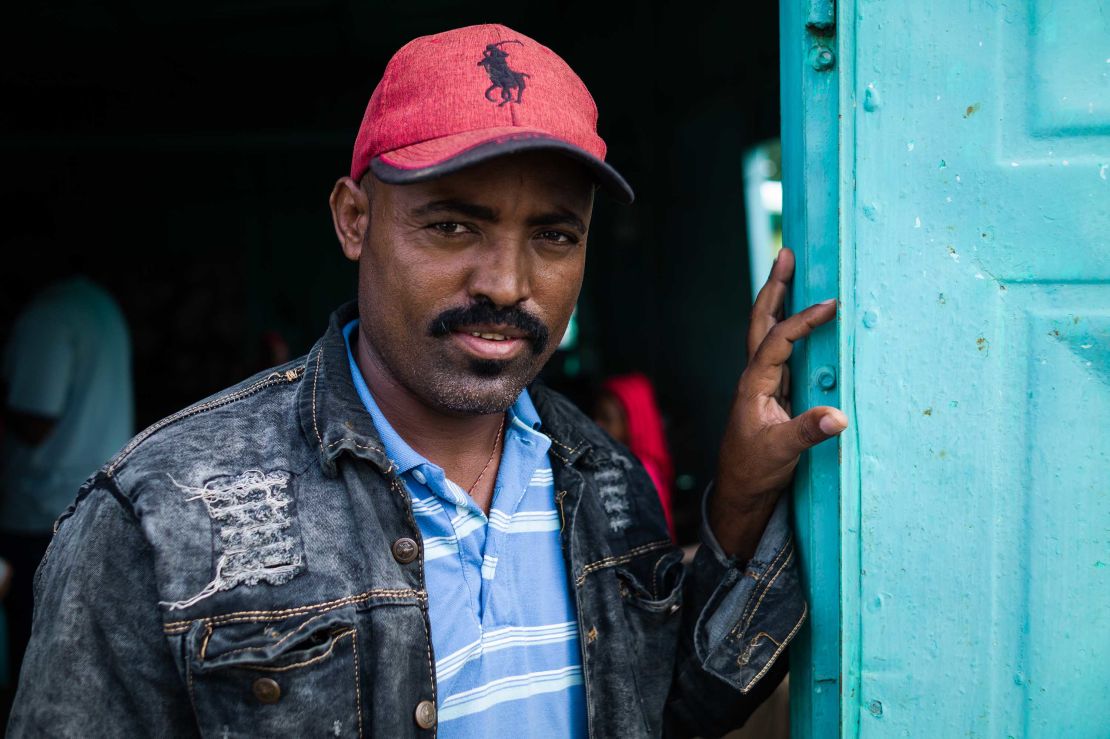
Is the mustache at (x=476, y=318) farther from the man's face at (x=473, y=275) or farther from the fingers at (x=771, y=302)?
the fingers at (x=771, y=302)

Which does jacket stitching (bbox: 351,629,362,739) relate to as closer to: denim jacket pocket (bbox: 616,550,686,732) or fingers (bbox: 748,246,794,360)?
denim jacket pocket (bbox: 616,550,686,732)

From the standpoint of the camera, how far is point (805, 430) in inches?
56.1

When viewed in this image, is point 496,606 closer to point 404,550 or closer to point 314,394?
point 404,550

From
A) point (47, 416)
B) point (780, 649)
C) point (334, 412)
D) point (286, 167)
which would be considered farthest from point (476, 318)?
point (286, 167)

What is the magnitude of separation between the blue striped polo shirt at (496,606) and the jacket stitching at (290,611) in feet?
0.23

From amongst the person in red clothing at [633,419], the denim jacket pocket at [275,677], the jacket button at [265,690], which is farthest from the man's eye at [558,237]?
the person in red clothing at [633,419]

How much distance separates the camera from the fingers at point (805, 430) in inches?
54.3

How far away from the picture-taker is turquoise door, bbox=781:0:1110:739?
1.34 metres

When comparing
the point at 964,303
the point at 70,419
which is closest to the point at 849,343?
the point at 964,303

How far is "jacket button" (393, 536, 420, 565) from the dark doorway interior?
12.9 feet

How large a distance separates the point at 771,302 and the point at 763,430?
0.23 meters

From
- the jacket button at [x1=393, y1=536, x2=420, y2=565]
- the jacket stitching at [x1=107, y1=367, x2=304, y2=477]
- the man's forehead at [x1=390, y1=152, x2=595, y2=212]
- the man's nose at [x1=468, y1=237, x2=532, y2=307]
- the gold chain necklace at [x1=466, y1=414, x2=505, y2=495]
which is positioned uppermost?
the man's forehead at [x1=390, y1=152, x2=595, y2=212]

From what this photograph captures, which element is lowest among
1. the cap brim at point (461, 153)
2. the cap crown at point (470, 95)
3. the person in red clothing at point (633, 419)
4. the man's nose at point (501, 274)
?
the person in red clothing at point (633, 419)

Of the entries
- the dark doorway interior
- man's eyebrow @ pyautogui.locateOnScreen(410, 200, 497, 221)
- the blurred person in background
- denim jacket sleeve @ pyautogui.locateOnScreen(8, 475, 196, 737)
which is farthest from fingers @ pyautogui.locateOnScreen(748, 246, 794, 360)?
the dark doorway interior
